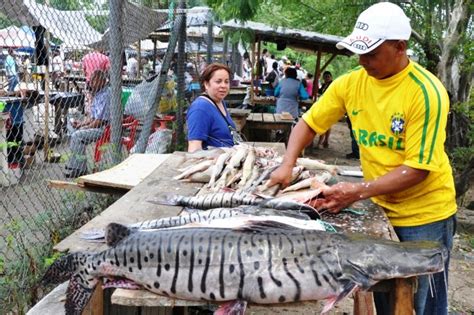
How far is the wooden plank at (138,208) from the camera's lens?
280 centimetres

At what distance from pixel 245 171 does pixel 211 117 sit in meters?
1.50

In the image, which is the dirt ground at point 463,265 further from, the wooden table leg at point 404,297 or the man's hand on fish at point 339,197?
the wooden table leg at point 404,297

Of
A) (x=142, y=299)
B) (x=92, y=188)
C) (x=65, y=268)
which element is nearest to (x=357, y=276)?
(x=142, y=299)

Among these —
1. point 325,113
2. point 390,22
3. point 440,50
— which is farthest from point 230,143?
point 440,50

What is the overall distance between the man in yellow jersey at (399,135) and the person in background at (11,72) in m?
5.43

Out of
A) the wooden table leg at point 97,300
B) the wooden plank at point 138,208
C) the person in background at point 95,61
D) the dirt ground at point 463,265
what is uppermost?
the person in background at point 95,61

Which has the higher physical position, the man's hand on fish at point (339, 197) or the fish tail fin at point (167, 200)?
the man's hand on fish at point (339, 197)

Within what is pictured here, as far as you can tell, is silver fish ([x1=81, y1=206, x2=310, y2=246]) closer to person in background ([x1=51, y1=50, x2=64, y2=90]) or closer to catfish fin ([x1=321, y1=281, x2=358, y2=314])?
catfish fin ([x1=321, y1=281, x2=358, y2=314])

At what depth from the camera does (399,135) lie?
9.98 ft

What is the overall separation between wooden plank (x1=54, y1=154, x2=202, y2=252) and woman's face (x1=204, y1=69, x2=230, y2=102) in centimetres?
136

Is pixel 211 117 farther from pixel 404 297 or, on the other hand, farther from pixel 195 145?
pixel 404 297

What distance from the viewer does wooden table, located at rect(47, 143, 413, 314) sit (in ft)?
7.76

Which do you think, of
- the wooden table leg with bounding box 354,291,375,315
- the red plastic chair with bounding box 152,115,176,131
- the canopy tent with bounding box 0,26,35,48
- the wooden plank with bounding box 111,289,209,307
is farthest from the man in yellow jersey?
the red plastic chair with bounding box 152,115,176,131

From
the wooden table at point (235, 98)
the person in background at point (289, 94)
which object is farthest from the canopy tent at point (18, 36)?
the wooden table at point (235, 98)
